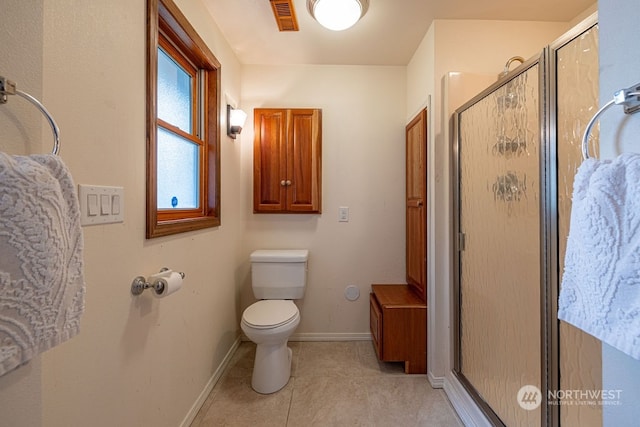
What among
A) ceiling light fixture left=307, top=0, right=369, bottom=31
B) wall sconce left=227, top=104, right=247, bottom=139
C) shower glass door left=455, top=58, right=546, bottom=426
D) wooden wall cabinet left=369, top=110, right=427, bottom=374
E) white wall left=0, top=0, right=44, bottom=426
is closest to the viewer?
white wall left=0, top=0, right=44, bottom=426

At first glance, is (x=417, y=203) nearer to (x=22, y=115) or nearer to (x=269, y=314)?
(x=269, y=314)

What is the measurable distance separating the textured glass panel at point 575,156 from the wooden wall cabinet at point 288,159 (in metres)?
1.48

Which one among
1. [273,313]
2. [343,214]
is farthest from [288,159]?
[273,313]

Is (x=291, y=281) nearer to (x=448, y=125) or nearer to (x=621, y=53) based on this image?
(x=448, y=125)

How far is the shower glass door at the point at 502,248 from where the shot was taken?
1.04 m

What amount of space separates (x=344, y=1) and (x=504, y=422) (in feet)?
7.18

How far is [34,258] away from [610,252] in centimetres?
110

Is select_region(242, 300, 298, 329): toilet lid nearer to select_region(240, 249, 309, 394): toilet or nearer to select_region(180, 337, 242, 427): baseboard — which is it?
select_region(240, 249, 309, 394): toilet

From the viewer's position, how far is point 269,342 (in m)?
1.55

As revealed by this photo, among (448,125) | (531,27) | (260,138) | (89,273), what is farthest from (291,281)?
(531,27)

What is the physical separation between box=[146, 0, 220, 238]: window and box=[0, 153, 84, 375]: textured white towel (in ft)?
1.80

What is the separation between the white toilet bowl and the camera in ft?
5.00

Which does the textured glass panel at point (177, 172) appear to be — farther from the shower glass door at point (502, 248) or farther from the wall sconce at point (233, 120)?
the shower glass door at point (502, 248)

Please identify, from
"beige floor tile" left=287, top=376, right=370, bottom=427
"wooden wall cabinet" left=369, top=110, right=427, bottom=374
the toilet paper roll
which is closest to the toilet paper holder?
the toilet paper roll
